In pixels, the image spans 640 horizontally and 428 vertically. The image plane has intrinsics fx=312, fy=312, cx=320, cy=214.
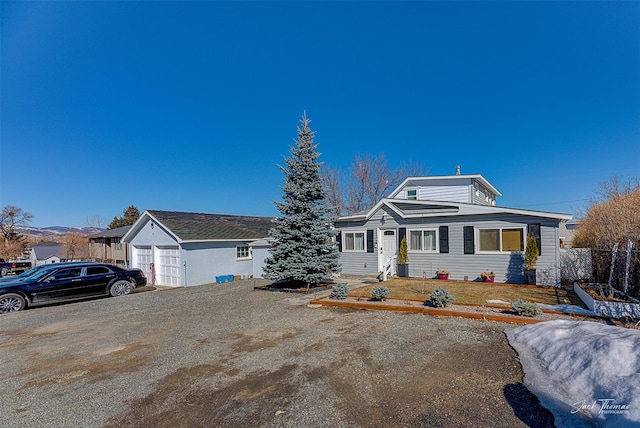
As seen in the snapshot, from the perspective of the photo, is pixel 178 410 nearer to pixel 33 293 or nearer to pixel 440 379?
pixel 440 379

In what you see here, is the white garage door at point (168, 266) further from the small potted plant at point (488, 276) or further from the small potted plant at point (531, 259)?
the small potted plant at point (531, 259)

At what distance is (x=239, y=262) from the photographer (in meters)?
18.1

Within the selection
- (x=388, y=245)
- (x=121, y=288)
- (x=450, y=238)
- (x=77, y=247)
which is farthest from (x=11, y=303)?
(x=77, y=247)

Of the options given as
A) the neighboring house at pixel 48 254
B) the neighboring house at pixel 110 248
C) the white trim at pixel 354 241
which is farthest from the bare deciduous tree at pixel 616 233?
the neighboring house at pixel 48 254

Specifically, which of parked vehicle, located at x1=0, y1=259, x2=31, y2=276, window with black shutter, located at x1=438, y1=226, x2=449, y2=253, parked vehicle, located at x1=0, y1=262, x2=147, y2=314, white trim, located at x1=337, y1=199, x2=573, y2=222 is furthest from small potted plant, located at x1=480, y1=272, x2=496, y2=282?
parked vehicle, located at x1=0, y1=259, x2=31, y2=276

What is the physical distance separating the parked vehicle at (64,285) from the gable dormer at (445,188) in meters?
14.8

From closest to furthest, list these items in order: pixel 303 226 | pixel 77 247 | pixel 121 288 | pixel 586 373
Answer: pixel 586 373
pixel 303 226
pixel 121 288
pixel 77 247

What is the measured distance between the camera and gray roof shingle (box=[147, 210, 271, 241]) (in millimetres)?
16297

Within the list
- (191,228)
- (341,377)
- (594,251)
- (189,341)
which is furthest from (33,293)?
(594,251)

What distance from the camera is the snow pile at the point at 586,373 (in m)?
3.13

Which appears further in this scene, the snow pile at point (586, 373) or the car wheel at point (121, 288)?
the car wheel at point (121, 288)

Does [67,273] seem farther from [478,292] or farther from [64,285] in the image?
[478,292]

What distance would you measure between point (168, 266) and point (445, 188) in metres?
17.0

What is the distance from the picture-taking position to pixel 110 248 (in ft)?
83.9
